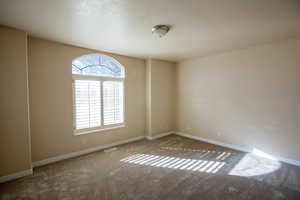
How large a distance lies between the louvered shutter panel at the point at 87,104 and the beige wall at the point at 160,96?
158 cm

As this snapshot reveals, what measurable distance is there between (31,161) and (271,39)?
5.18 metres

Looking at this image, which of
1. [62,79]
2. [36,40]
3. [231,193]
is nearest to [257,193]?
[231,193]

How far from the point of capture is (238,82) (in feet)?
12.4

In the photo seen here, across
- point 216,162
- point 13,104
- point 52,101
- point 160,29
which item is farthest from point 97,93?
point 216,162

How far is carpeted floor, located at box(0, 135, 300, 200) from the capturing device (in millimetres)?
2188

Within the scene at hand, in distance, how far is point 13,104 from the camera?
2510 mm

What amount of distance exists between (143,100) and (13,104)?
3.08 m

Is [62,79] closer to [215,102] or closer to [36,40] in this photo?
[36,40]

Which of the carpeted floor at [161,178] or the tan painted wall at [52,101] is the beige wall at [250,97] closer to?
the carpeted floor at [161,178]

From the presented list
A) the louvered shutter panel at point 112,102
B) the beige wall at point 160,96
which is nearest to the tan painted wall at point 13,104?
the louvered shutter panel at point 112,102

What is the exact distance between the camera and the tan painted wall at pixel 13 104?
7.98ft

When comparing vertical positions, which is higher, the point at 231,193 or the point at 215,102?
the point at 215,102

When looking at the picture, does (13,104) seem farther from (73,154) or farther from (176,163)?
(176,163)

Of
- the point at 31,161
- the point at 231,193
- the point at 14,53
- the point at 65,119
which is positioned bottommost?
the point at 231,193
